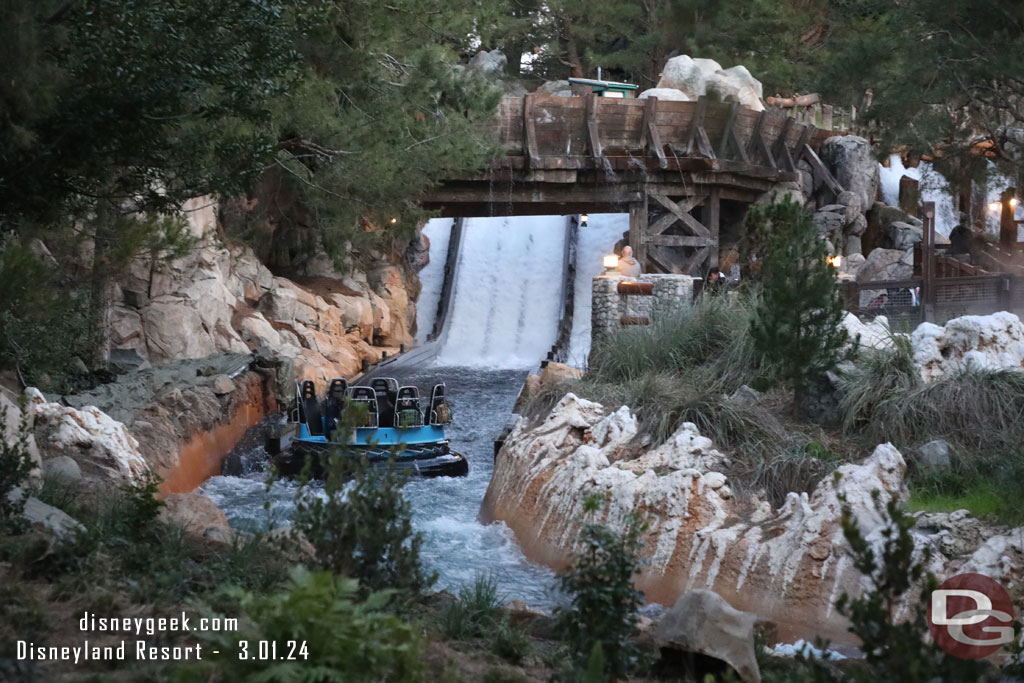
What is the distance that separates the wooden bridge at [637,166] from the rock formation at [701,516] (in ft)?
44.2

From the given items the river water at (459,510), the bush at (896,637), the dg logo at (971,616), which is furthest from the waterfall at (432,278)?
the bush at (896,637)

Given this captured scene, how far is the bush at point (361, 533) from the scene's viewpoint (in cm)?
463

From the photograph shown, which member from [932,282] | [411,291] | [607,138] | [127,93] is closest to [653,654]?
[127,93]

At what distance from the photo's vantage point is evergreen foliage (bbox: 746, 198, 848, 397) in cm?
882

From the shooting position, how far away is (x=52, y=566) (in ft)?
16.8

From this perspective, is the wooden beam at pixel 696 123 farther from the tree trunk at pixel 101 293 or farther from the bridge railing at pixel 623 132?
the tree trunk at pixel 101 293

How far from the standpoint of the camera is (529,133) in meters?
22.8

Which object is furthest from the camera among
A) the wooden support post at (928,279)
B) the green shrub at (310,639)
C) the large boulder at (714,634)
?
the wooden support post at (928,279)

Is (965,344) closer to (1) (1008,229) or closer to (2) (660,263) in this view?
(2) (660,263)

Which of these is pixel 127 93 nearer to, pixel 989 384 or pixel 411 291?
pixel 989 384

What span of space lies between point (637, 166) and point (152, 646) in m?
20.2

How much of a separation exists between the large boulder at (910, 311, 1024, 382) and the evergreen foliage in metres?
1.11

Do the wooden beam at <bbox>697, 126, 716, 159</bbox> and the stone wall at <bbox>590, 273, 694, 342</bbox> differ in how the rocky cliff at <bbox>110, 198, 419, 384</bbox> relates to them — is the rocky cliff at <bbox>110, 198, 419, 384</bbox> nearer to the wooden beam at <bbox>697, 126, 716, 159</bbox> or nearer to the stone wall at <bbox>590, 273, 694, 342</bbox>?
the stone wall at <bbox>590, 273, 694, 342</bbox>

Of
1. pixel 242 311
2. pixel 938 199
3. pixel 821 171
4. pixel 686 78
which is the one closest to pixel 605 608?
pixel 242 311
